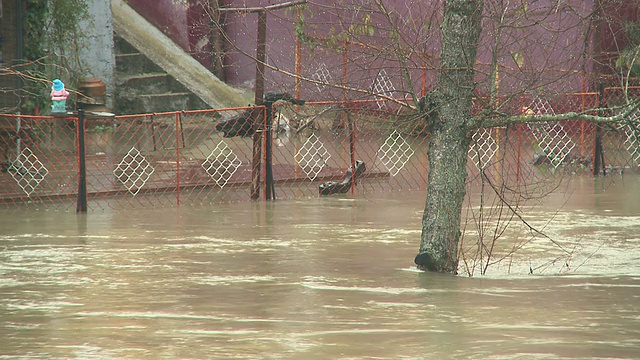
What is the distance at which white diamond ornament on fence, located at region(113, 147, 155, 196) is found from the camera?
39.9ft

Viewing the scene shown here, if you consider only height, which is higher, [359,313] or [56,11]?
[56,11]

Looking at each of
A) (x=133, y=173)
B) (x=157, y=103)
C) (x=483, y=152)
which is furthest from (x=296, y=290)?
(x=157, y=103)

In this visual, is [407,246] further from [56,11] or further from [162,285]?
[56,11]

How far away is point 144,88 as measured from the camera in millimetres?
20016

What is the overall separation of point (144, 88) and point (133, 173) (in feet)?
23.8

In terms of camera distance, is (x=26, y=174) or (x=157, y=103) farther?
(x=157, y=103)

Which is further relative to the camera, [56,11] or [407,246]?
[56,11]

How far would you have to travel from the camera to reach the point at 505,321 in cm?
570

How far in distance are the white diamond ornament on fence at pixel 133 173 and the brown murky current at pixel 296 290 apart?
1.85m

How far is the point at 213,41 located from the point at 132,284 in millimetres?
15123

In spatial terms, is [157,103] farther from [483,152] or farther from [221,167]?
[483,152]

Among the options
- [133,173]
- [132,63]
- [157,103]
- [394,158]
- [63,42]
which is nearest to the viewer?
[133,173]

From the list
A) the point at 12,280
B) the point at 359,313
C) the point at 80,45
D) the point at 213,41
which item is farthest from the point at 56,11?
the point at 359,313

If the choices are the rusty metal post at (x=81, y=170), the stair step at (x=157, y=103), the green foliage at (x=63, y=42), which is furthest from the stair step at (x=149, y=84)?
the rusty metal post at (x=81, y=170)
